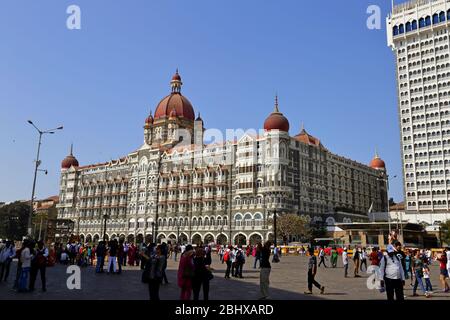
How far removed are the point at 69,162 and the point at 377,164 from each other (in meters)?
75.2

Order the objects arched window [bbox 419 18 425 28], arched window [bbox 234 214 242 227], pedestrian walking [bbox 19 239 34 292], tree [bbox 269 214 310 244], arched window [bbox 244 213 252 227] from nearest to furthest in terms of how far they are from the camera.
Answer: pedestrian walking [bbox 19 239 34 292], tree [bbox 269 214 310 244], arched window [bbox 244 213 252 227], arched window [bbox 234 214 242 227], arched window [bbox 419 18 425 28]

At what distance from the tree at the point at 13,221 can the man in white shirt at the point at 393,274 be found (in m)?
90.5

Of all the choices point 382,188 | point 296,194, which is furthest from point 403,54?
point 296,194

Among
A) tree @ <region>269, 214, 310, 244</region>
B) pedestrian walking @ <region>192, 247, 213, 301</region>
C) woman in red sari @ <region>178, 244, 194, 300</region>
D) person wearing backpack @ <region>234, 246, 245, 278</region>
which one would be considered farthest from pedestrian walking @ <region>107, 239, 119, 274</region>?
tree @ <region>269, 214, 310, 244</region>

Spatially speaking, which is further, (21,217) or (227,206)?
(21,217)

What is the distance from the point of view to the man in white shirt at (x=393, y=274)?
9.98m

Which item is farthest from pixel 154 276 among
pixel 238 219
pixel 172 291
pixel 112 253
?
pixel 238 219

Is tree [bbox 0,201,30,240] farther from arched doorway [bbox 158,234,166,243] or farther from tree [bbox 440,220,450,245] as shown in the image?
tree [bbox 440,220,450,245]

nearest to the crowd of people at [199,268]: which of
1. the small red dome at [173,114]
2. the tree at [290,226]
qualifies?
the tree at [290,226]

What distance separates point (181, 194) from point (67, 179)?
1488 inches

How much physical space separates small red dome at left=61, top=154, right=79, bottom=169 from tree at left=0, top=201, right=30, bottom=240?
16.4 metres

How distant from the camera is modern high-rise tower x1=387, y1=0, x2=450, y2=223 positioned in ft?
268
